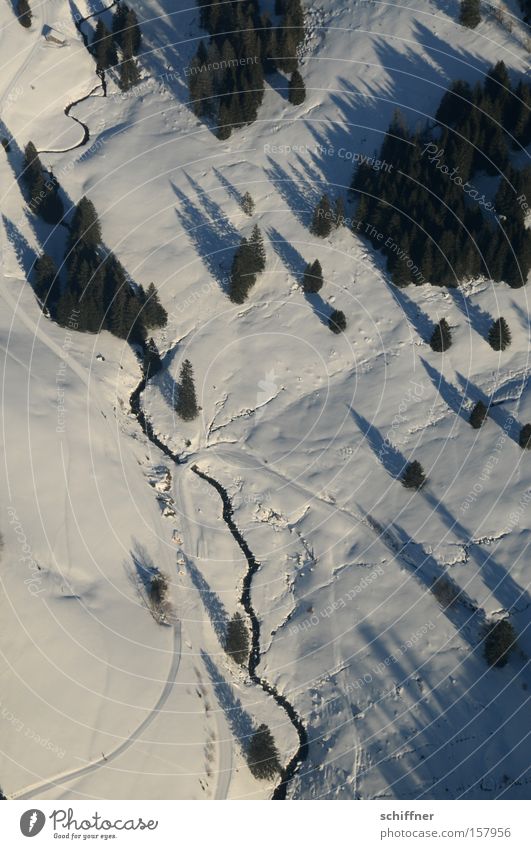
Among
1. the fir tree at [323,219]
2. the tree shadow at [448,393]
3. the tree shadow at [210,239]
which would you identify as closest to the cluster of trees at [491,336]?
the tree shadow at [448,393]

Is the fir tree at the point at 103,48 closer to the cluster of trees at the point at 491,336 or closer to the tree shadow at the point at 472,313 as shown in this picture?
the tree shadow at the point at 472,313

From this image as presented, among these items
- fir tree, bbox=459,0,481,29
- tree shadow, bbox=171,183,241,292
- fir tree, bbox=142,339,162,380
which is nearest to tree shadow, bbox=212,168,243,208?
tree shadow, bbox=171,183,241,292

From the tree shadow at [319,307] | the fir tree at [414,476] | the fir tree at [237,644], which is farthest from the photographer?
the tree shadow at [319,307]

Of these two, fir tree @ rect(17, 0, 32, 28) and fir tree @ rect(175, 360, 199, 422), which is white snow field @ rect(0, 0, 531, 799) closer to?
fir tree @ rect(175, 360, 199, 422)

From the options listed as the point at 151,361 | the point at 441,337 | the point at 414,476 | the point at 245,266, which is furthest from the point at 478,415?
the point at 151,361

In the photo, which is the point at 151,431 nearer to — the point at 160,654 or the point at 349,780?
the point at 160,654

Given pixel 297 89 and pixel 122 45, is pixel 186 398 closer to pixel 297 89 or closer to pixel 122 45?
pixel 297 89
